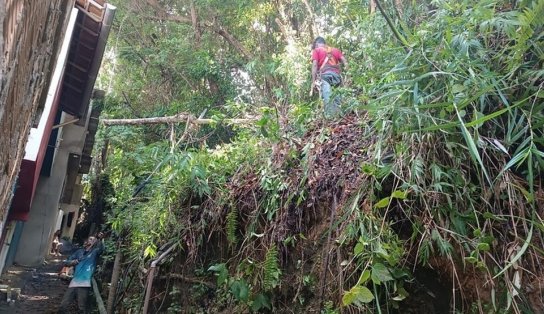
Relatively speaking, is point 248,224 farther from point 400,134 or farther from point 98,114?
point 98,114

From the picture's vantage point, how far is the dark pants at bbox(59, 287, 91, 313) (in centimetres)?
785

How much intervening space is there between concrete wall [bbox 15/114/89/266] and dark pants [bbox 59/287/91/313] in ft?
10.9

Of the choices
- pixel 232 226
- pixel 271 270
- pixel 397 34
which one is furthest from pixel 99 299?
pixel 397 34

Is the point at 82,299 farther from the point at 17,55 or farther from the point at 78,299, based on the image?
the point at 17,55

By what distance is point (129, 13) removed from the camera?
1080 centimetres

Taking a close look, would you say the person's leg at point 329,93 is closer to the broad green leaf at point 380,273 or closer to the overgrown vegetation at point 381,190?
the overgrown vegetation at point 381,190

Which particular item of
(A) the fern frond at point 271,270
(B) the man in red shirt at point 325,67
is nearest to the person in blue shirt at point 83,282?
(A) the fern frond at point 271,270

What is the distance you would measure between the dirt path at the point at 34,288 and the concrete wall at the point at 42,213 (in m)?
0.37

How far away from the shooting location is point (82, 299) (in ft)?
26.1

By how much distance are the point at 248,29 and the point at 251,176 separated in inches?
260

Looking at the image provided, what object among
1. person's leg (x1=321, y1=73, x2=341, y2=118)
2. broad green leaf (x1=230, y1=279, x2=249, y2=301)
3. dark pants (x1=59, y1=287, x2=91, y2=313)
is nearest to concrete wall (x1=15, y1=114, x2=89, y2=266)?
dark pants (x1=59, y1=287, x2=91, y2=313)

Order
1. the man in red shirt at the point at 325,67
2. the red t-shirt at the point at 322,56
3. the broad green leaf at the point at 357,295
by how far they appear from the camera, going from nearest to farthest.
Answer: the broad green leaf at the point at 357,295 → the man in red shirt at the point at 325,67 → the red t-shirt at the point at 322,56

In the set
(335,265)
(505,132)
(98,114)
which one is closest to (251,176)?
(335,265)

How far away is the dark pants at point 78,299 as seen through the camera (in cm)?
785
